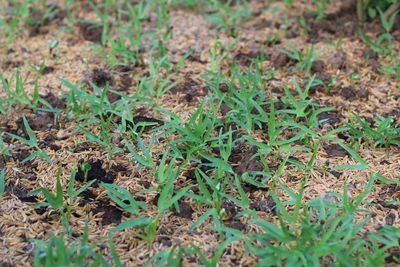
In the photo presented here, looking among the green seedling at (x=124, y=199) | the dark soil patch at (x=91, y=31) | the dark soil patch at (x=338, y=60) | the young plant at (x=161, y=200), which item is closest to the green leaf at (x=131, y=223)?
the young plant at (x=161, y=200)

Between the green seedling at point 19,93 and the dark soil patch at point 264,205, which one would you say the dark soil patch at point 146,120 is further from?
the dark soil patch at point 264,205

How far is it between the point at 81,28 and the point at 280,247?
2573 millimetres

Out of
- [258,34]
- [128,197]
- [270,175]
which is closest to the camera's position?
[128,197]

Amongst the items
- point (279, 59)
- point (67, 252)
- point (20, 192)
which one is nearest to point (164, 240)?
point (67, 252)

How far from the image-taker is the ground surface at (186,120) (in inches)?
83.7

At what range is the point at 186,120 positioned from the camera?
2764 millimetres

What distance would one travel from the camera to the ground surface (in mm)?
2127

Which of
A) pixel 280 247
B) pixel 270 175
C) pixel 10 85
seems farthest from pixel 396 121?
pixel 10 85

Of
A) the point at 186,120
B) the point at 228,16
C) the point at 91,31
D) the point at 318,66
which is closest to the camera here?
the point at 186,120

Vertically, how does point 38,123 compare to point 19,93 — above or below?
below

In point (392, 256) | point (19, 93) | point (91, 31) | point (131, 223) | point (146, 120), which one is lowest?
point (392, 256)

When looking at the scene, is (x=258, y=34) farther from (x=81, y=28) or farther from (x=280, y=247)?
(x=280, y=247)

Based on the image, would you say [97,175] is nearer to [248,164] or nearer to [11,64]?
[248,164]

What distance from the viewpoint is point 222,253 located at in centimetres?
202
